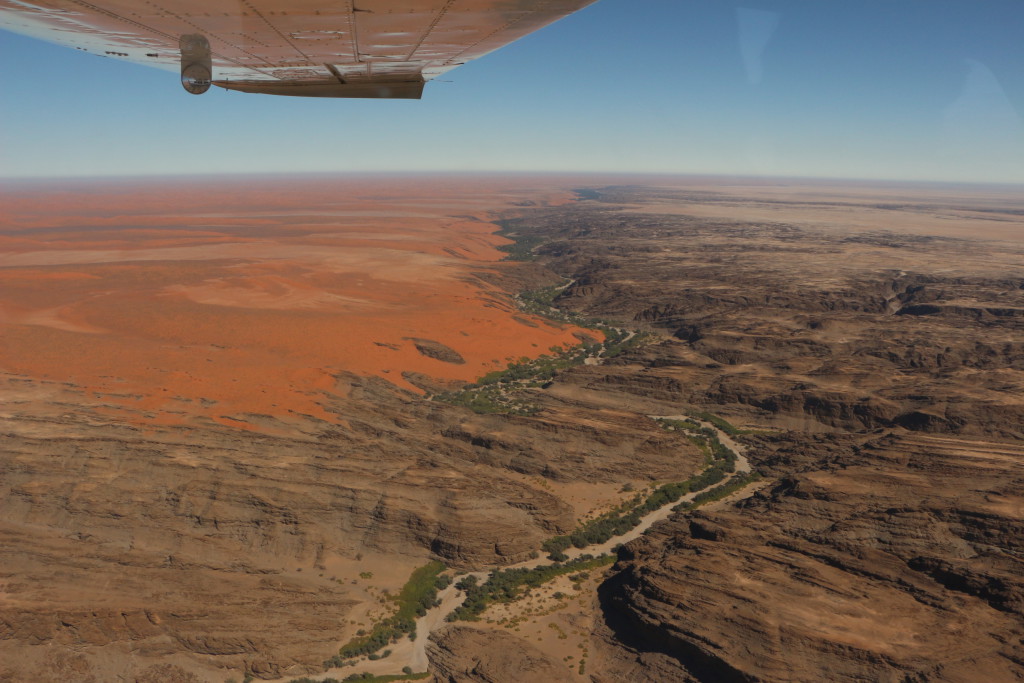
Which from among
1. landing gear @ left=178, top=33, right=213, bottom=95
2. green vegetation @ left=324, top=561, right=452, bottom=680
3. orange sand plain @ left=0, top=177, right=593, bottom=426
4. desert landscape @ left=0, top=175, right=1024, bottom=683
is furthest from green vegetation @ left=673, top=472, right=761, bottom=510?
landing gear @ left=178, top=33, right=213, bottom=95

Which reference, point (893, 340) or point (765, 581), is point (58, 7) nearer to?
point (765, 581)

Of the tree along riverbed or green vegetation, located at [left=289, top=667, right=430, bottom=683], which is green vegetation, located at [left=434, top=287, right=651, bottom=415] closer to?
the tree along riverbed

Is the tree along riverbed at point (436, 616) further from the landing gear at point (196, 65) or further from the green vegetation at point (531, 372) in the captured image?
the landing gear at point (196, 65)

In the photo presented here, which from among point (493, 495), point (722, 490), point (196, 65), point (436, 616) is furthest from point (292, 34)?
point (722, 490)

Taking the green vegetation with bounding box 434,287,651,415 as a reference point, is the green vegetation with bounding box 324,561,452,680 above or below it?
below

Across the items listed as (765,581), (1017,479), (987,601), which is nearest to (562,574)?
(765,581)

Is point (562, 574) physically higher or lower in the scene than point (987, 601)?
lower

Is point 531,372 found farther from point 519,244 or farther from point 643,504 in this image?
point 519,244
